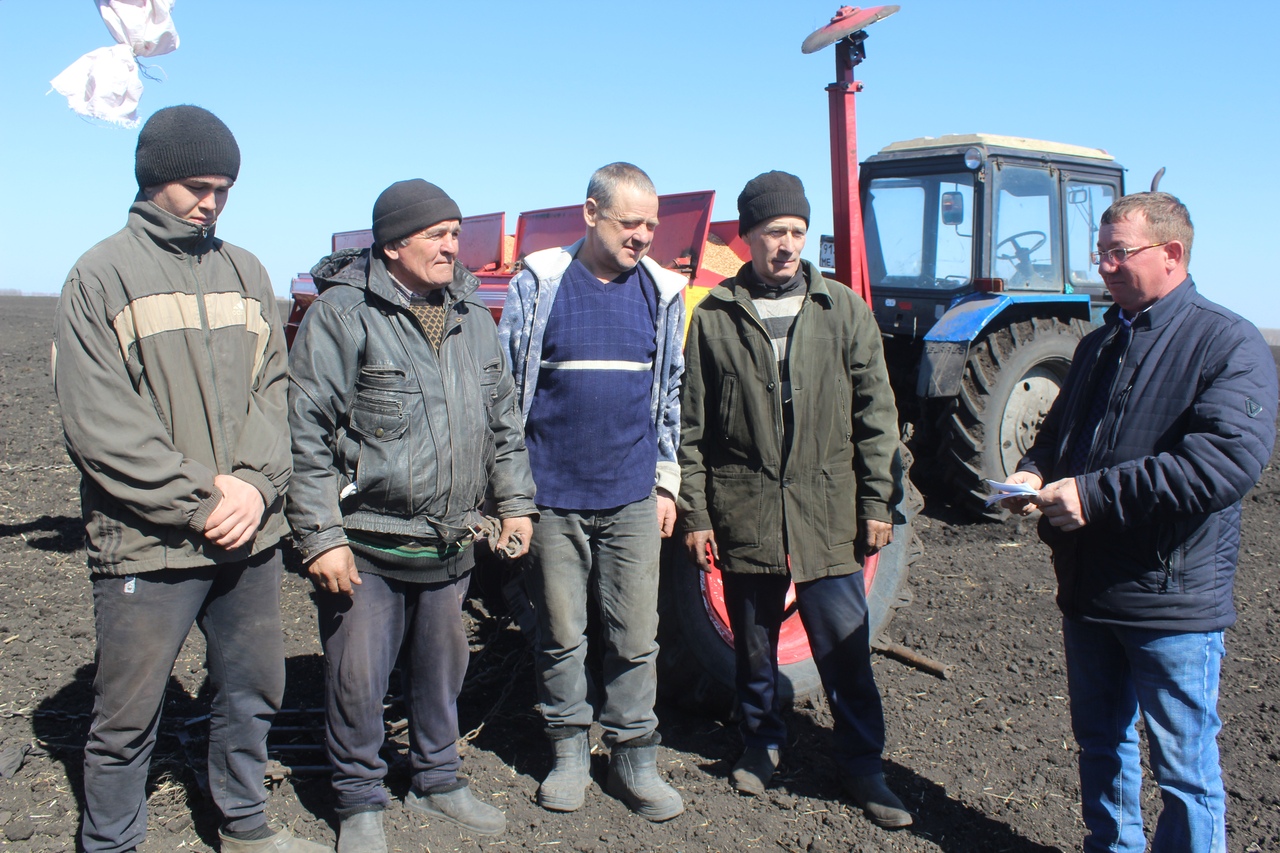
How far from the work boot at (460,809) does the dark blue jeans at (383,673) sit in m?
0.03

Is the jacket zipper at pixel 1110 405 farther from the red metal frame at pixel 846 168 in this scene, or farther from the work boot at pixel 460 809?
the red metal frame at pixel 846 168

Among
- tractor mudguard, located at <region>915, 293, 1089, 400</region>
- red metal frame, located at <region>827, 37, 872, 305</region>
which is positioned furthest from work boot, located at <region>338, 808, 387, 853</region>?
tractor mudguard, located at <region>915, 293, 1089, 400</region>

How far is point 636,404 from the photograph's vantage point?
9.07 ft

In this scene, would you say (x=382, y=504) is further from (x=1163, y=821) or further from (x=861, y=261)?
(x=861, y=261)

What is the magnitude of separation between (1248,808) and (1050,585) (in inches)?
84.1

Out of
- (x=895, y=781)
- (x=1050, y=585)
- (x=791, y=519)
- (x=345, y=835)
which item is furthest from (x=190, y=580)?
(x=1050, y=585)

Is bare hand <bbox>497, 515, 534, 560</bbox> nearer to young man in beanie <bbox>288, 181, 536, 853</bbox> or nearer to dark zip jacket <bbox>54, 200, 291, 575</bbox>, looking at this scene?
young man in beanie <bbox>288, 181, 536, 853</bbox>

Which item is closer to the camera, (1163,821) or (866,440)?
(1163,821)

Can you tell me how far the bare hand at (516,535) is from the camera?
8.48 ft

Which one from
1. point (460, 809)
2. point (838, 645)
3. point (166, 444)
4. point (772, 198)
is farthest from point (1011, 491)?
point (166, 444)

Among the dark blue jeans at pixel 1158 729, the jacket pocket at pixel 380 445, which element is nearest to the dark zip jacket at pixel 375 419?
the jacket pocket at pixel 380 445

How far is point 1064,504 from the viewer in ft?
7.16

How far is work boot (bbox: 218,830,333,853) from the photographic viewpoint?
2.40m

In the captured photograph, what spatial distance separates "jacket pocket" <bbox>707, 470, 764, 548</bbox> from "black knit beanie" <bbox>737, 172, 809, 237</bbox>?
0.76m
